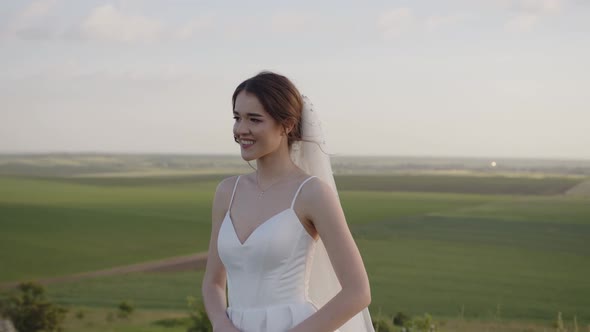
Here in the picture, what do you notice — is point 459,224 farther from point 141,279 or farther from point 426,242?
point 141,279

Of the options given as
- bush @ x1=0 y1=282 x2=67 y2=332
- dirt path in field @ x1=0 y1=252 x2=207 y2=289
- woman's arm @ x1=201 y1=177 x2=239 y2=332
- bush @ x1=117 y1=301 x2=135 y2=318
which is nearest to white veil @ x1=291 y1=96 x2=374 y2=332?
woman's arm @ x1=201 y1=177 x2=239 y2=332

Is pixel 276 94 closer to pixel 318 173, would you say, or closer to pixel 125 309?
pixel 318 173

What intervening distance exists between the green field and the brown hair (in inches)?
717

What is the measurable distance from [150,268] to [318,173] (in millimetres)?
30268

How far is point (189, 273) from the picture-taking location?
30781 millimetres

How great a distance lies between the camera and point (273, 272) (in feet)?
9.56

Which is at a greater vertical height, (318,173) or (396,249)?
(318,173)

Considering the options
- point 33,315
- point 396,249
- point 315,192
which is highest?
point 315,192

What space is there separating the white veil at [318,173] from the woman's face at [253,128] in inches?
9.0

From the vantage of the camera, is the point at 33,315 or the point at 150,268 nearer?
the point at 33,315

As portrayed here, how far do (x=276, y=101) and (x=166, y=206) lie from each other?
59.6 meters

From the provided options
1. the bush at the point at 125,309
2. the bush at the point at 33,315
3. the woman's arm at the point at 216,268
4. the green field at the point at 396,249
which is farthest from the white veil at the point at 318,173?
the bush at the point at 125,309

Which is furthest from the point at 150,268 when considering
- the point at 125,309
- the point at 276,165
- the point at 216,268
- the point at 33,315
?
the point at 276,165

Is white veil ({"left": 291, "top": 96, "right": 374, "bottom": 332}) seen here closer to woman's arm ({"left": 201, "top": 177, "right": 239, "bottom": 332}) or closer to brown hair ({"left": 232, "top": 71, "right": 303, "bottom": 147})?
brown hair ({"left": 232, "top": 71, "right": 303, "bottom": 147})
